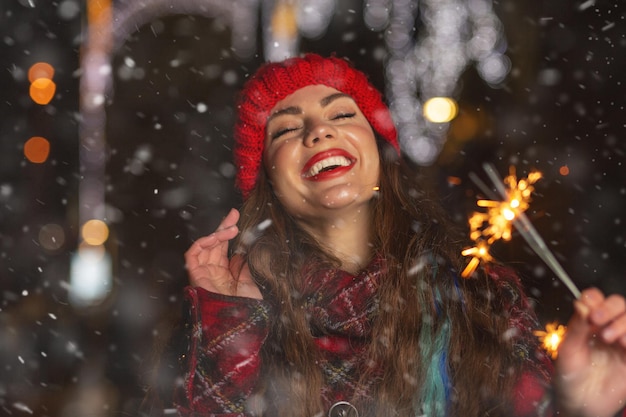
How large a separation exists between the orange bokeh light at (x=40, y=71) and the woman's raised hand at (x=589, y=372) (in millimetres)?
1679

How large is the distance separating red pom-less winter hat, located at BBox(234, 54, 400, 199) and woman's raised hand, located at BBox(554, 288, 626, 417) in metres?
0.61

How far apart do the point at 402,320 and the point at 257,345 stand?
0.26 meters

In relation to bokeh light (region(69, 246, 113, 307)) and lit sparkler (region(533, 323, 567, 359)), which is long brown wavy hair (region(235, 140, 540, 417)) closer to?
lit sparkler (region(533, 323, 567, 359))

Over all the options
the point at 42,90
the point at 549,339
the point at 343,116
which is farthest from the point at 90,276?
the point at 549,339

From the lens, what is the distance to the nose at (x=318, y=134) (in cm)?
127

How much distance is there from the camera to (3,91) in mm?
1967

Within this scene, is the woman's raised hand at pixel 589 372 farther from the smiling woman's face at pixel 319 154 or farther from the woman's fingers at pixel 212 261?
the woman's fingers at pixel 212 261

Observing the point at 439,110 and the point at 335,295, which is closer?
the point at 335,295

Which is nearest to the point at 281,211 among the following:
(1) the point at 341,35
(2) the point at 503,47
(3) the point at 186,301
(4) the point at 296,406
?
(3) the point at 186,301

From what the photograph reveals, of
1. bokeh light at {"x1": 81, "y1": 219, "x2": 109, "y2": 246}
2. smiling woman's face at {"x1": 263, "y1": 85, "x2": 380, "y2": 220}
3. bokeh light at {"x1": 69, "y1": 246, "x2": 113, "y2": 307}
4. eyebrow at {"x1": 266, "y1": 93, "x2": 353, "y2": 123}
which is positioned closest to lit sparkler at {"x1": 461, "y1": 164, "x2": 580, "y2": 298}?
smiling woman's face at {"x1": 263, "y1": 85, "x2": 380, "y2": 220}

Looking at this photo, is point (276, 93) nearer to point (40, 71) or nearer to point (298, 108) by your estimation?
point (298, 108)

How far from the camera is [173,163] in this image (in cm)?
214

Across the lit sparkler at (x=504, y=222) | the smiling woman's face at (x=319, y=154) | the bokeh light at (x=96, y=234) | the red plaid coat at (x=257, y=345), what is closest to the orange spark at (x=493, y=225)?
the lit sparkler at (x=504, y=222)

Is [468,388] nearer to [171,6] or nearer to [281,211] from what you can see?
[281,211]
